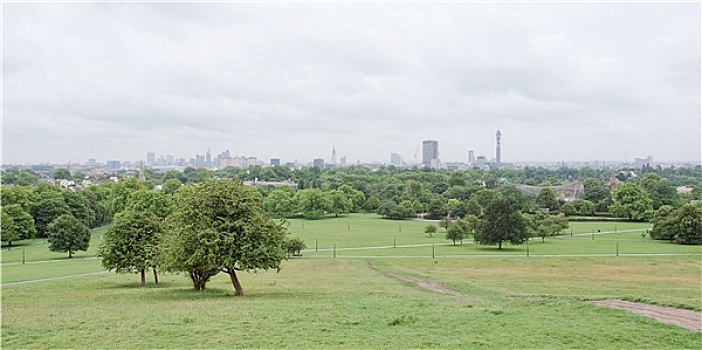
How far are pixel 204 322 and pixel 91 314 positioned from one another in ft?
16.4

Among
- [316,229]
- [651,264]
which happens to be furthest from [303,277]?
[316,229]

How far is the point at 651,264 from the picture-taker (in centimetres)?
4731

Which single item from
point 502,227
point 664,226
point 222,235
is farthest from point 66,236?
point 664,226

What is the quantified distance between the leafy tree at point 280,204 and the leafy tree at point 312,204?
3275 millimetres

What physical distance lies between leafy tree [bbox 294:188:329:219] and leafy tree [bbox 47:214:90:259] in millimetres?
60659

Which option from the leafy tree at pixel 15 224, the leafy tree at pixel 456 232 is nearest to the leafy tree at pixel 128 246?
the leafy tree at pixel 15 224

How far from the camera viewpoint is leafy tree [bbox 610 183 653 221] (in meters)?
96.8

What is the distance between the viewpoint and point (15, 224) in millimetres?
64688

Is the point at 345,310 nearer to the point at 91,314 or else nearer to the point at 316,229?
the point at 91,314

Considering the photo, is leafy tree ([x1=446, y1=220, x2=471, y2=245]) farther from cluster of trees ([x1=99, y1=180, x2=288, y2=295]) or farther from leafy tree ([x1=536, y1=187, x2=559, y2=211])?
leafy tree ([x1=536, y1=187, x2=559, y2=211])

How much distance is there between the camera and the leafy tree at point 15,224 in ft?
203

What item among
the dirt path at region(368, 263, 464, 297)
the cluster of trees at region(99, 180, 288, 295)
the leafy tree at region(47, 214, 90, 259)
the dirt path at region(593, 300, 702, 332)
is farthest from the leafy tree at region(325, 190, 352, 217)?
the dirt path at region(593, 300, 702, 332)

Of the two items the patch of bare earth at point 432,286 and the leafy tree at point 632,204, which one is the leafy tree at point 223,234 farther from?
the leafy tree at point 632,204

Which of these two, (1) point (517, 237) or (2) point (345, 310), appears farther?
(1) point (517, 237)
